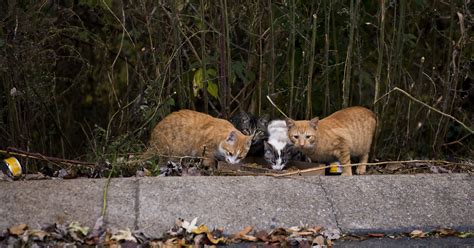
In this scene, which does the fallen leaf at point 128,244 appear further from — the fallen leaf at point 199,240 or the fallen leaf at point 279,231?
the fallen leaf at point 279,231

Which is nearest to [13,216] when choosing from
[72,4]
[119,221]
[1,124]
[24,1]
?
[119,221]

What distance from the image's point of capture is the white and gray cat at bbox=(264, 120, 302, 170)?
233 inches

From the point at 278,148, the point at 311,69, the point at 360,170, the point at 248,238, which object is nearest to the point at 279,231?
the point at 248,238

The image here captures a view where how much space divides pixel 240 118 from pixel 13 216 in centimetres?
236

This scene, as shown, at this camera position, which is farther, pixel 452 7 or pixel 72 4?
pixel 72 4

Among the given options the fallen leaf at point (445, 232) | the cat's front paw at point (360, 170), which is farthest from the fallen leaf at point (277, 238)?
the cat's front paw at point (360, 170)

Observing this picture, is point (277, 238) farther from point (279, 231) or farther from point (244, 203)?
point (244, 203)

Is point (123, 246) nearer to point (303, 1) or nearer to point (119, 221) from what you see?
point (119, 221)

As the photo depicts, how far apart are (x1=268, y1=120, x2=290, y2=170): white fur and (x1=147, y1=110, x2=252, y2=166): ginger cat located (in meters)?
0.17

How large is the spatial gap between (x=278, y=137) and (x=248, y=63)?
1048 mm

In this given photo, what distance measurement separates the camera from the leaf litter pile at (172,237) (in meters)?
4.46

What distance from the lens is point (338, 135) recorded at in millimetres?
6121

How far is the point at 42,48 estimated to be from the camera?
6168 millimetres

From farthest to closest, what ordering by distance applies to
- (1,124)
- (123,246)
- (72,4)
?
(72,4) < (1,124) < (123,246)
